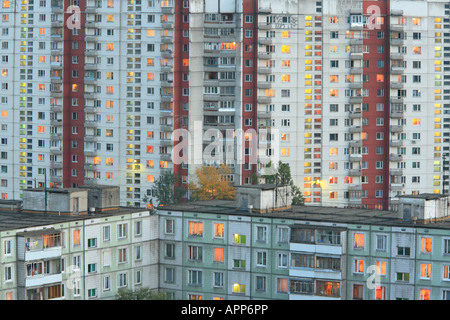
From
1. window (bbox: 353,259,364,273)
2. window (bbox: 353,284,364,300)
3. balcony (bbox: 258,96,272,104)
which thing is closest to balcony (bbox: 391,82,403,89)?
balcony (bbox: 258,96,272,104)

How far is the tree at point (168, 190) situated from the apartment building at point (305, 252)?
217 feet

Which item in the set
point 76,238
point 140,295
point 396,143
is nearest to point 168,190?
point 396,143

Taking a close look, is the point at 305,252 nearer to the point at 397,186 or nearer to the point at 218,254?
the point at 218,254

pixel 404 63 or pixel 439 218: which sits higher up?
pixel 404 63

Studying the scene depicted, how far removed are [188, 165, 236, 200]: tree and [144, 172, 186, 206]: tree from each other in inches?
83.9

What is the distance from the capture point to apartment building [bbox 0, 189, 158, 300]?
95875 millimetres

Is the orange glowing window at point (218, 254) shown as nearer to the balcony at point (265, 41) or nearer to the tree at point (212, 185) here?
the tree at point (212, 185)

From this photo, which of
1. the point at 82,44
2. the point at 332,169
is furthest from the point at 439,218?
the point at 82,44

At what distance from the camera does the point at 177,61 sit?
7392 inches

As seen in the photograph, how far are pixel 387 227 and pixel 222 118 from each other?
89.9 m

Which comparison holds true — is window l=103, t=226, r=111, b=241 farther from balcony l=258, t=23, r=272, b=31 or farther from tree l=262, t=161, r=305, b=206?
balcony l=258, t=23, r=272, b=31

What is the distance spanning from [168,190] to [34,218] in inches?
3008

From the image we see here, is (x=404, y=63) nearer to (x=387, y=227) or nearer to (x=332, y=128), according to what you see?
(x=332, y=128)

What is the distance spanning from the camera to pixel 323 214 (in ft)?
359
